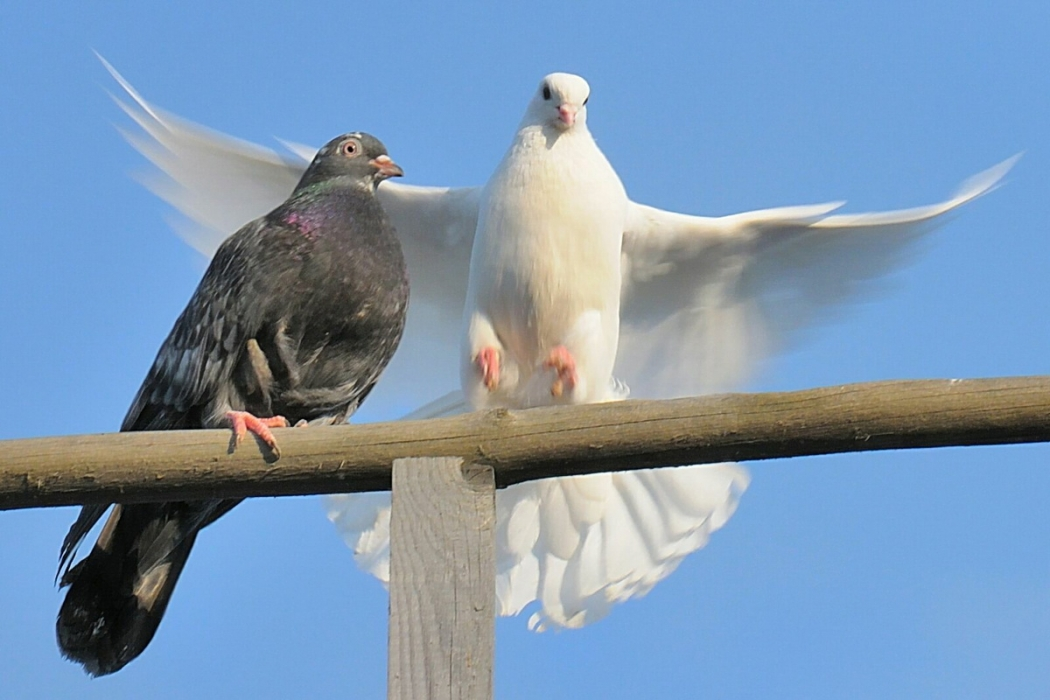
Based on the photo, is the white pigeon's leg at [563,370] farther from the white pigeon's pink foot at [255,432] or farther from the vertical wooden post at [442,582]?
the vertical wooden post at [442,582]

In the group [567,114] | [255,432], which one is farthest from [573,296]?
[255,432]

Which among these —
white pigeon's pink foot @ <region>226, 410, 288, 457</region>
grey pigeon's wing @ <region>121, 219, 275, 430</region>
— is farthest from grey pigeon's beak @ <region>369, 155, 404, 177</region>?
white pigeon's pink foot @ <region>226, 410, 288, 457</region>

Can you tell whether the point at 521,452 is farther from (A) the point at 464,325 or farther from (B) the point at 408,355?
(B) the point at 408,355

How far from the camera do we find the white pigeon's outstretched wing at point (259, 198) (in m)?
7.22

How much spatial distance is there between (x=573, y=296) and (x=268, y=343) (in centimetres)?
234

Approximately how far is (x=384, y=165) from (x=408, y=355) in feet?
8.65

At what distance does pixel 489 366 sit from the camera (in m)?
6.77

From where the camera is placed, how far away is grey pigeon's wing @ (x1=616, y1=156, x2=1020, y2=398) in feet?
23.5

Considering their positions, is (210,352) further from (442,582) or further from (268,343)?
(442,582)

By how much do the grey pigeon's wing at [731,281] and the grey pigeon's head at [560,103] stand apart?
555 millimetres

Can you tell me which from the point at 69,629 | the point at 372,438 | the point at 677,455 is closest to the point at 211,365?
the point at 69,629

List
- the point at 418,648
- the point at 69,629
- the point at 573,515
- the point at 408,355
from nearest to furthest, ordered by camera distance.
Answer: the point at 418,648 → the point at 69,629 → the point at 573,515 → the point at 408,355

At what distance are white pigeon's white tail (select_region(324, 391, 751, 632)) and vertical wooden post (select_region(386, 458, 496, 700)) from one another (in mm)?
3934

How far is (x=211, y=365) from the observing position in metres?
4.50
